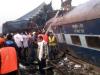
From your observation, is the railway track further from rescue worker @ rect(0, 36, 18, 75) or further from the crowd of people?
rescue worker @ rect(0, 36, 18, 75)

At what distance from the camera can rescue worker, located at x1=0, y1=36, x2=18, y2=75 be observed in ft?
20.5

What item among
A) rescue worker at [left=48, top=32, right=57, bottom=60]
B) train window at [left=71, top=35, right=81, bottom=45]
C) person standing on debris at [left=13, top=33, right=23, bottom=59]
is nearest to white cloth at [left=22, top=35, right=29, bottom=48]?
person standing on debris at [left=13, top=33, right=23, bottom=59]

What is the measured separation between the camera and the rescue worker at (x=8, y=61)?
6258 mm

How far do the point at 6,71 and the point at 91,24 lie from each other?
278 cm

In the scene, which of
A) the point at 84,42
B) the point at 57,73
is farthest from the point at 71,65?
the point at 84,42

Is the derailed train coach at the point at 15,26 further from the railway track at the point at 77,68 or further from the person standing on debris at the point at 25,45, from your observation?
the railway track at the point at 77,68

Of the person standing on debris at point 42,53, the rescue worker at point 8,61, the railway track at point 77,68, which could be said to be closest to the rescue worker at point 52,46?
the person standing on debris at point 42,53

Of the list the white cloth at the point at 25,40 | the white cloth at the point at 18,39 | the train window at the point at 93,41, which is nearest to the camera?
the train window at the point at 93,41

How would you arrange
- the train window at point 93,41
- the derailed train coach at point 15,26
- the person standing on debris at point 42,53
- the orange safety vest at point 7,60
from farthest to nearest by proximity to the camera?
the derailed train coach at point 15,26 < the person standing on debris at point 42,53 < the train window at point 93,41 < the orange safety vest at point 7,60

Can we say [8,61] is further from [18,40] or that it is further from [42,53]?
[18,40]

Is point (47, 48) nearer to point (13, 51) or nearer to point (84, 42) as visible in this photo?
point (84, 42)

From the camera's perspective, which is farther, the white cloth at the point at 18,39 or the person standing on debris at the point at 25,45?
the person standing on debris at the point at 25,45

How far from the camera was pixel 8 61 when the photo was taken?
6.35 m

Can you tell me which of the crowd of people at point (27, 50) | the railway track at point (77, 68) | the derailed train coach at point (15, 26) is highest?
the derailed train coach at point (15, 26)
